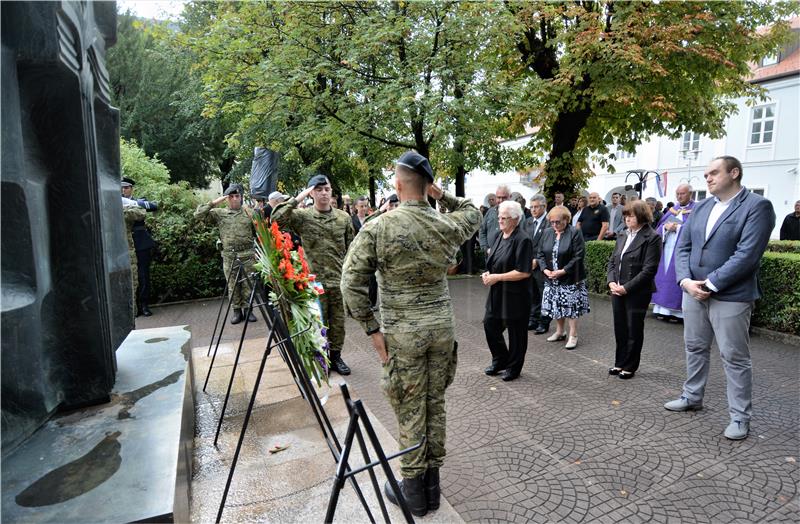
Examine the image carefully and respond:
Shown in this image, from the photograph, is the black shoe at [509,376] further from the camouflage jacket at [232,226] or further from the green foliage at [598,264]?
the green foliage at [598,264]

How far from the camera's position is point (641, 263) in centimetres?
513

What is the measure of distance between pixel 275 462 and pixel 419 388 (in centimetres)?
138

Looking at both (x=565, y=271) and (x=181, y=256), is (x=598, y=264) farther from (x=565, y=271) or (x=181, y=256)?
(x=181, y=256)

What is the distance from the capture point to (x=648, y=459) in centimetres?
353

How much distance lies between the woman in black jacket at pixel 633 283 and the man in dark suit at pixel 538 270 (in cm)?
167

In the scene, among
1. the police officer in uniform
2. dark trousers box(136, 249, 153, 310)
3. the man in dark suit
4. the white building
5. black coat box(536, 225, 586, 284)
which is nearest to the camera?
black coat box(536, 225, 586, 284)

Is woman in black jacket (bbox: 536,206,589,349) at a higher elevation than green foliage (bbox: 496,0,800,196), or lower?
lower

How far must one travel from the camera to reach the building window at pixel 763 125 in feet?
79.7

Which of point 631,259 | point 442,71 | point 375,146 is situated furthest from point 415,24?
point 631,259

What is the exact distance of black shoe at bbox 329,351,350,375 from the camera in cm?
547

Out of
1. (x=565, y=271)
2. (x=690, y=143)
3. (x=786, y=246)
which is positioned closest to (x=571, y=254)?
(x=565, y=271)

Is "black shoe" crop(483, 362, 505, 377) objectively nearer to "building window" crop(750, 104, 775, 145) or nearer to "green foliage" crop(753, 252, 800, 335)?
"green foliage" crop(753, 252, 800, 335)

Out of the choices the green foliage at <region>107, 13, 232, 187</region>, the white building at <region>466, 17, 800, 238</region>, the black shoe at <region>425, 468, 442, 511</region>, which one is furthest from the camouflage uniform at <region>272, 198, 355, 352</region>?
the white building at <region>466, 17, 800, 238</region>

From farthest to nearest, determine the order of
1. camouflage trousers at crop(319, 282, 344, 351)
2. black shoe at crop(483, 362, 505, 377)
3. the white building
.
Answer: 1. the white building
2. black shoe at crop(483, 362, 505, 377)
3. camouflage trousers at crop(319, 282, 344, 351)
